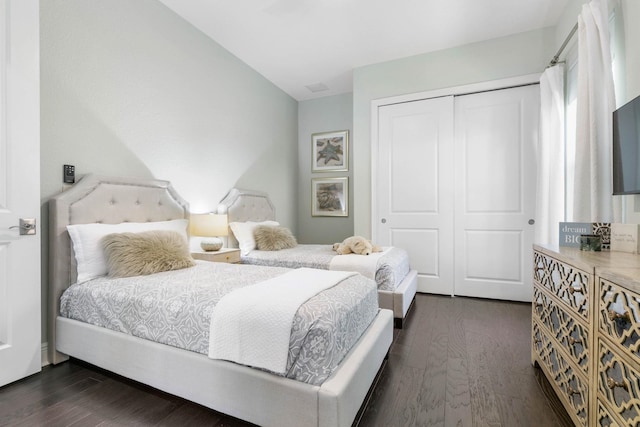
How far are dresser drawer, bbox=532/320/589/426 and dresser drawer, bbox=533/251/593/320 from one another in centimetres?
27

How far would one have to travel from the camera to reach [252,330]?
4.21ft

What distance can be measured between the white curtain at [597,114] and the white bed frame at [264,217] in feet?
4.83

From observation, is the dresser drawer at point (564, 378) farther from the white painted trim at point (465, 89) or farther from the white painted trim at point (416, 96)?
the white painted trim at point (465, 89)

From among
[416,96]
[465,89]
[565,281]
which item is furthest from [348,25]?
[565,281]

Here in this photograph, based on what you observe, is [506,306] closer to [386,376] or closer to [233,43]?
[386,376]

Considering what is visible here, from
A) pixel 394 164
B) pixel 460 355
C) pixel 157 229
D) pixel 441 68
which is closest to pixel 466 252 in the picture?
pixel 394 164

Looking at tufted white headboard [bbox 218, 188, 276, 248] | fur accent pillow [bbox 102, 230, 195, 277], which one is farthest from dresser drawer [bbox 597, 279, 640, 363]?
tufted white headboard [bbox 218, 188, 276, 248]

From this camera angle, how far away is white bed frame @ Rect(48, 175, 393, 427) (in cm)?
120

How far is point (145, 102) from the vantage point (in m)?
2.58

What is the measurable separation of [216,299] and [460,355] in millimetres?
1696

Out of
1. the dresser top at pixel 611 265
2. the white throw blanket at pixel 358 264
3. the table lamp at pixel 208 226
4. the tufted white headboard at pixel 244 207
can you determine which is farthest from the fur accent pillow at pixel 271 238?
the dresser top at pixel 611 265

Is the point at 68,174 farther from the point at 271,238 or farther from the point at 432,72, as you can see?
the point at 432,72

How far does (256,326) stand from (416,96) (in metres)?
3.45

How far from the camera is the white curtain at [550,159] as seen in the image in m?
2.78
